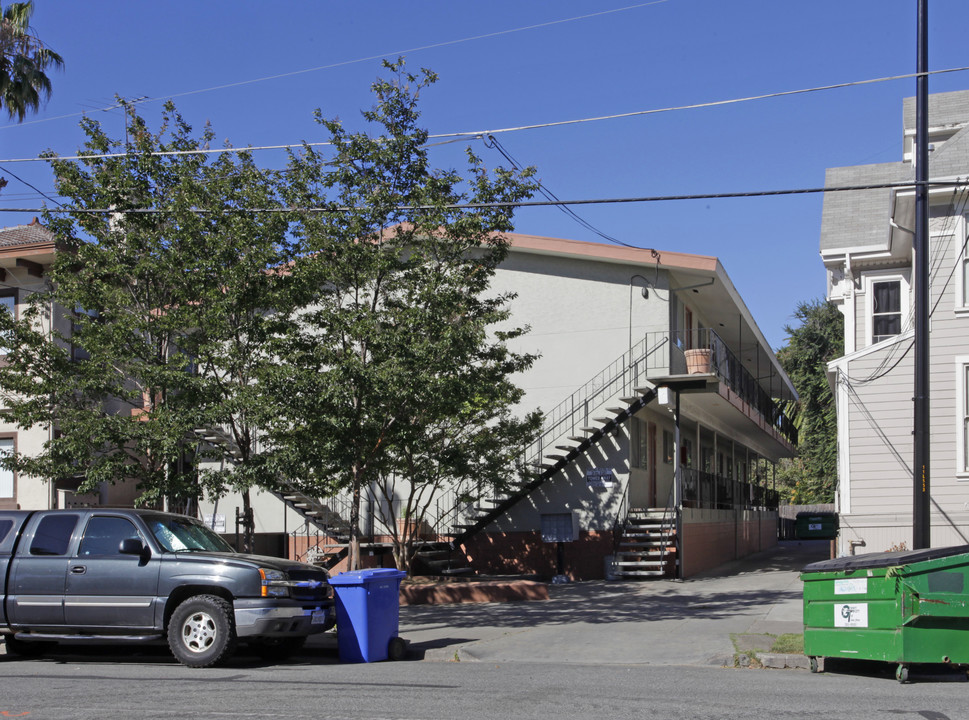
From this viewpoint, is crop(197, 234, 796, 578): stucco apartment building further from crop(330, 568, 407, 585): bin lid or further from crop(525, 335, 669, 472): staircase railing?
crop(330, 568, 407, 585): bin lid

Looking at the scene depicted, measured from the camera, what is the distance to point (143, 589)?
11508 mm

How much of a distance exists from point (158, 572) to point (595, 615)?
7.13 m

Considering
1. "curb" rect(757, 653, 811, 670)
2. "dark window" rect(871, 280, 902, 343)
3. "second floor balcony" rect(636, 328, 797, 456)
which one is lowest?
"curb" rect(757, 653, 811, 670)

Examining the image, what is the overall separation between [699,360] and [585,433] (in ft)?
10.4

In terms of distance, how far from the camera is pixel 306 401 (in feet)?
46.8

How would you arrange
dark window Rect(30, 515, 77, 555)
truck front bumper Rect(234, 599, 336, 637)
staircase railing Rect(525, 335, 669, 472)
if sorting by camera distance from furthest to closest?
1. staircase railing Rect(525, 335, 669, 472)
2. dark window Rect(30, 515, 77, 555)
3. truck front bumper Rect(234, 599, 336, 637)

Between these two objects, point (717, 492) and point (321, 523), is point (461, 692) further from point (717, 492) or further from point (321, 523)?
point (717, 492)

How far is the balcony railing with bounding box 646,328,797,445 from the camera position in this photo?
2214cm

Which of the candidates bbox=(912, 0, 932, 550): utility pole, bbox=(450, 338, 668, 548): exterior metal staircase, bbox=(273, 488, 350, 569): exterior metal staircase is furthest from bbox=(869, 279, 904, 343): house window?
bbox=(273, 488, 350, 569): exterior metal staircase

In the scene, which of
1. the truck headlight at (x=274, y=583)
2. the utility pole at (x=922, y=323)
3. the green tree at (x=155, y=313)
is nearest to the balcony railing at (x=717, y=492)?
the utility pole at (x=922, y=323)

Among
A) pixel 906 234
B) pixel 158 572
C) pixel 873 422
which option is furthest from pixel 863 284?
pixel 158 572

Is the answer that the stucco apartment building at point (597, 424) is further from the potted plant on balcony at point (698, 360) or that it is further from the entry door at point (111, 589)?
the entry door at point (111, 589)

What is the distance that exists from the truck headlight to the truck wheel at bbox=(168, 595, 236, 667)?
0.45 meters

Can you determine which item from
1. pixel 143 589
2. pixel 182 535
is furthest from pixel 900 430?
pixel 143 589
